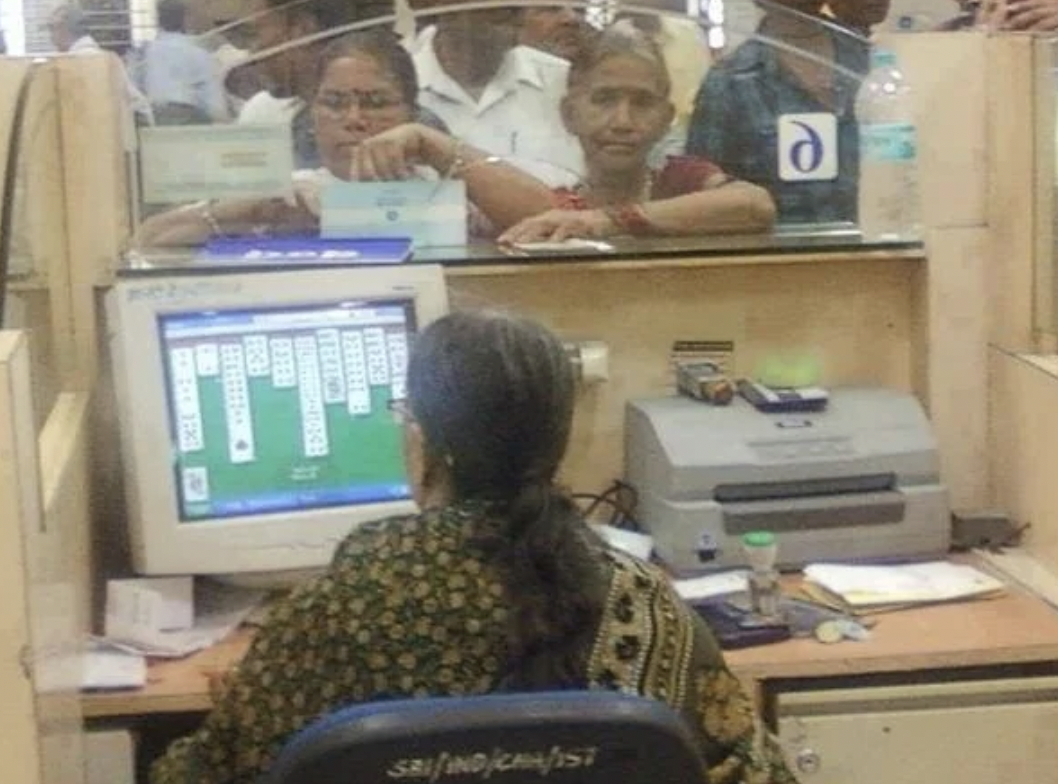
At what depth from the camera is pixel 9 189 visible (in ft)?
6.56

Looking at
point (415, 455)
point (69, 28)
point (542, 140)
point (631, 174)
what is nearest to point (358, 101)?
point (542, 140)

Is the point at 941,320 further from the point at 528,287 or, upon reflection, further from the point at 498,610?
the point at 498,610

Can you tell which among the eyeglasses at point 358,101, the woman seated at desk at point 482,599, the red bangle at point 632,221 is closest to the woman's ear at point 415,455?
the woman seated at desk at point 482,599

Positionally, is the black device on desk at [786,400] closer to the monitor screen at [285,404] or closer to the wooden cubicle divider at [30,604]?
the monitor screen at [285,404]

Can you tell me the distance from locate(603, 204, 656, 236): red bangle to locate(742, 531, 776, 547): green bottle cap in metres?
0.47

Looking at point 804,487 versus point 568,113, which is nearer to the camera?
point 804,487

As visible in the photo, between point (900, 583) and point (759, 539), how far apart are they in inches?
8.2

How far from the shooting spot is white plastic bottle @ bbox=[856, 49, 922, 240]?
8.41ft

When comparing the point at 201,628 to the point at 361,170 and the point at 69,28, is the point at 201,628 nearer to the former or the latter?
the point at 361,170

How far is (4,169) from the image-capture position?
81.0 inches

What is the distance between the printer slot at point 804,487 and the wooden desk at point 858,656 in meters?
0.22

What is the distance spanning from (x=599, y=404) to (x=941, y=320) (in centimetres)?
50

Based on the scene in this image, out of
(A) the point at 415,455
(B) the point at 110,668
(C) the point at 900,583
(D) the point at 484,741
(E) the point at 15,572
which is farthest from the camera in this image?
(C) the point at 900,583

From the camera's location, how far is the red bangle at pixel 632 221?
260 cm
